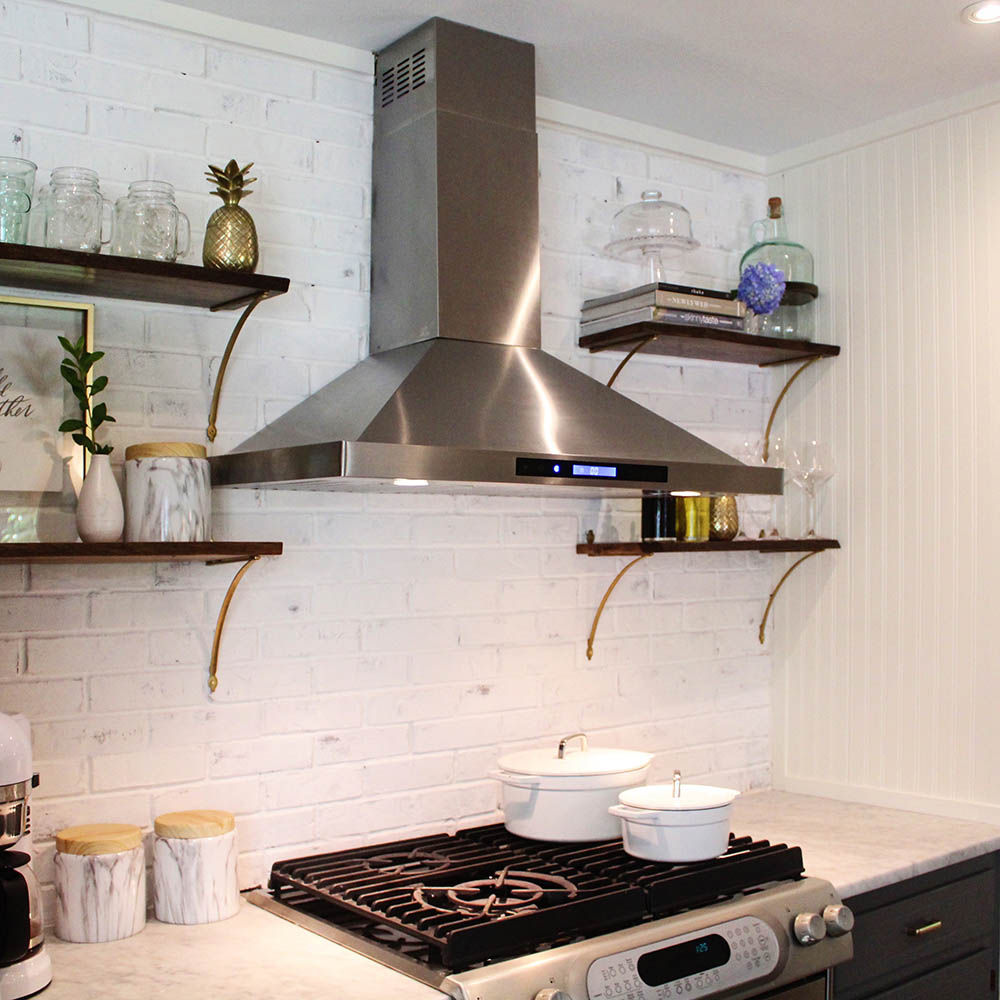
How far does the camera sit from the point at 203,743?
213cm

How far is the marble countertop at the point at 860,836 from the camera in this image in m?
2.25

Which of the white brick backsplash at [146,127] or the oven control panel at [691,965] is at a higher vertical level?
the white brick backsplash at [146,127]

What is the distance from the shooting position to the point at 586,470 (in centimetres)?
195

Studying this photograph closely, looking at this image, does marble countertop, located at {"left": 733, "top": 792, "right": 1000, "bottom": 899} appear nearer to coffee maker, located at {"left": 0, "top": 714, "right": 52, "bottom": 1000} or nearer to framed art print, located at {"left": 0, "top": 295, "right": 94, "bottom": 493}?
coffee maker, located at {"left": 0, "top": 714, "right": 52, "bottom": 1000}

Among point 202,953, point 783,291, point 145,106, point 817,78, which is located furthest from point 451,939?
point 817,78

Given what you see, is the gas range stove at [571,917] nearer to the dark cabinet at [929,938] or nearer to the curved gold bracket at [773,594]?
the dark cabinet at [929,938]

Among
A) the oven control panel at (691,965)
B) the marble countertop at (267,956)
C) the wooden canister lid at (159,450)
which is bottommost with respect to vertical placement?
the oven control panel at (691,965)

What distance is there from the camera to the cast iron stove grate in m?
1.77

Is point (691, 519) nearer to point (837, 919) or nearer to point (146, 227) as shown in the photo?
point (837, 919)

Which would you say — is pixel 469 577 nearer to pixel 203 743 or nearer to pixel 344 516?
pixel 344 516

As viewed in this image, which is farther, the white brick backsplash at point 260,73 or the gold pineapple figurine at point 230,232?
the white brick backsplash at point 260,73

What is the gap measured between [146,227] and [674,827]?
1385 mm

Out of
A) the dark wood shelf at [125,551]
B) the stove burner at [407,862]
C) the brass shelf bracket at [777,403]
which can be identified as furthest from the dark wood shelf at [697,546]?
the dark wood shelf at [125,551]

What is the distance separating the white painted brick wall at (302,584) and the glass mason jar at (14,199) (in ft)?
0.47
